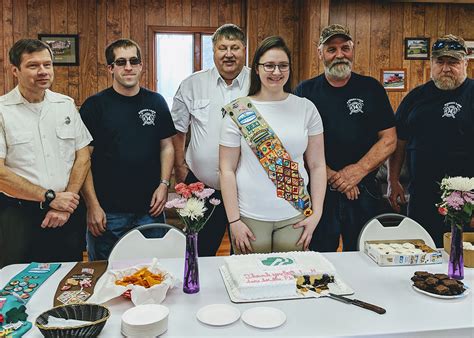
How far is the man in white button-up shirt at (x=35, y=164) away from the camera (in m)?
2.27

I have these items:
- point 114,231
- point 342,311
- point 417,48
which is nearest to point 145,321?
point 342,311

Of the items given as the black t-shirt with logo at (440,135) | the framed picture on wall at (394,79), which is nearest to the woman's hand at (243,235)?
the black t-shirt with logo at (440,135)

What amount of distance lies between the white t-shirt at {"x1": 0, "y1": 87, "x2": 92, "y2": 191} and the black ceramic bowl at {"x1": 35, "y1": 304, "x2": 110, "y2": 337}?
1099mm

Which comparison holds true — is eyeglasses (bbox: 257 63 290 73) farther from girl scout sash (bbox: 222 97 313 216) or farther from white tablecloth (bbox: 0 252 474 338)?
white tablecloth (bbox: 0 252 474 338)

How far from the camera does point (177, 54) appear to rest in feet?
18.9

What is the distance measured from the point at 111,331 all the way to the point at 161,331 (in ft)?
0.48

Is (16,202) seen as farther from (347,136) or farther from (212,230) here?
(347,136)

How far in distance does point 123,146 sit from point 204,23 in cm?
347

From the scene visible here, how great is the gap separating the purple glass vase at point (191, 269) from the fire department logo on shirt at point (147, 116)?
1183 mm

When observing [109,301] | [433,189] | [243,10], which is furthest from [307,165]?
[243,10]

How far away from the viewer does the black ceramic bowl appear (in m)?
1.26

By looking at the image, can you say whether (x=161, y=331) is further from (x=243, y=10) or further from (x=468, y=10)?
(x=468, y=10)

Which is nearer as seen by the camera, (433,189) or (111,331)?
(111,331)

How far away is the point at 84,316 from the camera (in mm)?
1375
